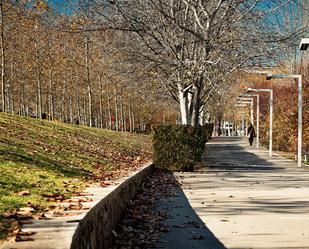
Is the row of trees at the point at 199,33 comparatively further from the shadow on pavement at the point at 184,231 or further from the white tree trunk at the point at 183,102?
the shadow on pavement at the point at 184,231

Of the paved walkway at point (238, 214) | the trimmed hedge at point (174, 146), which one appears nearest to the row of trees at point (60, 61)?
the trimmed hedge at point (174, 146)

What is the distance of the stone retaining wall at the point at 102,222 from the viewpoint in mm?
4703

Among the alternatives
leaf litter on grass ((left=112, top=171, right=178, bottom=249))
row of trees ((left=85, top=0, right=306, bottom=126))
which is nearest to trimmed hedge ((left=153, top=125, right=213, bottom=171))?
row of trees ((left=85, top=0, right=306, bottom=126))

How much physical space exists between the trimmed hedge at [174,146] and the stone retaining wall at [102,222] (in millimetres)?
9502

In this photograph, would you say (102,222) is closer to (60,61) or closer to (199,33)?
(199,33)

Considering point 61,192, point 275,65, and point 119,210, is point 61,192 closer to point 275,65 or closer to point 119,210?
point 119,210

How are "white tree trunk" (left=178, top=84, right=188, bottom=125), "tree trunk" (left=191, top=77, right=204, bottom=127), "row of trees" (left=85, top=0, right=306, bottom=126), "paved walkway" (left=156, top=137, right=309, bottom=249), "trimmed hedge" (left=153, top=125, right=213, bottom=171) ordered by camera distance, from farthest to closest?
"white tree trunk" (left=178, top=84, right=188, bottom=125) < "tree trunk" (left=191, top=77, right=204, bottom=127) < "trimmed hedge" (left=153, top=125, right=213, bottom=171) < "row of trees" (left=85, top=0, right=306, bottom=126) < "paved walkway" (left=156, top=137, right=309, bottom=249)

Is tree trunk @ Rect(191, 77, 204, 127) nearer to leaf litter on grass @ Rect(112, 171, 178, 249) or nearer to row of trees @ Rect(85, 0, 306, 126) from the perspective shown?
row of trees @ Rect(85, 0, 306, 126)

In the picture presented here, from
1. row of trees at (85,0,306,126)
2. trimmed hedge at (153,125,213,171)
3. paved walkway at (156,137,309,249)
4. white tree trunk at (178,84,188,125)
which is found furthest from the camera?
white tree trunk at (178,84,188,125)

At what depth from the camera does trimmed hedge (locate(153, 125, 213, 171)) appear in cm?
1909

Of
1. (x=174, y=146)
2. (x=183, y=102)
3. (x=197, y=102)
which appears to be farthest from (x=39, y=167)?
(x=183, y=102)

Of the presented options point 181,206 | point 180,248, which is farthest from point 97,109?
point 180,248

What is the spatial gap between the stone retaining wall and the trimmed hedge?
9.50m

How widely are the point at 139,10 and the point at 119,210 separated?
10.2 m
